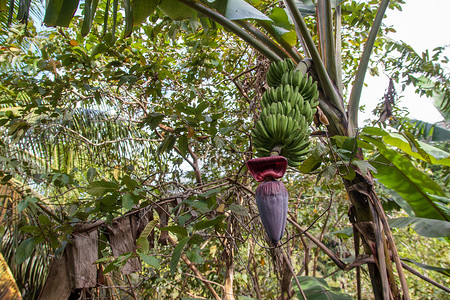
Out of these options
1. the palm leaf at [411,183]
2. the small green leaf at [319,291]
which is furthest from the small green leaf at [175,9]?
the small green leaf at [319,291]

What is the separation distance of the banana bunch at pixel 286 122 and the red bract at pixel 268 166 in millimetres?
61

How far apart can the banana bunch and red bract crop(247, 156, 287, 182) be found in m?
0.06

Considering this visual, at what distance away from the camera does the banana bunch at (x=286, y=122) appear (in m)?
0.55

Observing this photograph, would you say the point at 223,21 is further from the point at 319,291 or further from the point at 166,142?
the point at 319,291

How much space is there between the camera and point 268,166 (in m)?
0.51

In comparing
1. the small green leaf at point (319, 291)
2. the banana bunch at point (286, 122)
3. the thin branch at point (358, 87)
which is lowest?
the small green leaf at point (319, 291)

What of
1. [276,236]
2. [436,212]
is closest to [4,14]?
[276,236]

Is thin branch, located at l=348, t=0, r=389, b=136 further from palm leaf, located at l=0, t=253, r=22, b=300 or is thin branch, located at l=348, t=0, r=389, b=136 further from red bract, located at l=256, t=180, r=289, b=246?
palm leaf, located at l=0, t=253, r=22, b=300

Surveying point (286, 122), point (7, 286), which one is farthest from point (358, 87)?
point (7, 286)

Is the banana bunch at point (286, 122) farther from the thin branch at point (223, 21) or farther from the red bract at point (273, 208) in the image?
the thin branch at point (223, 21)

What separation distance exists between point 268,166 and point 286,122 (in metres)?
0.10

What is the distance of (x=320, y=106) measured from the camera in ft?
2.99

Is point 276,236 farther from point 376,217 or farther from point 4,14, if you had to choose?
point 4,14

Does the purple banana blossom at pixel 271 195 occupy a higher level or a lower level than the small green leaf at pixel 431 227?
higher
